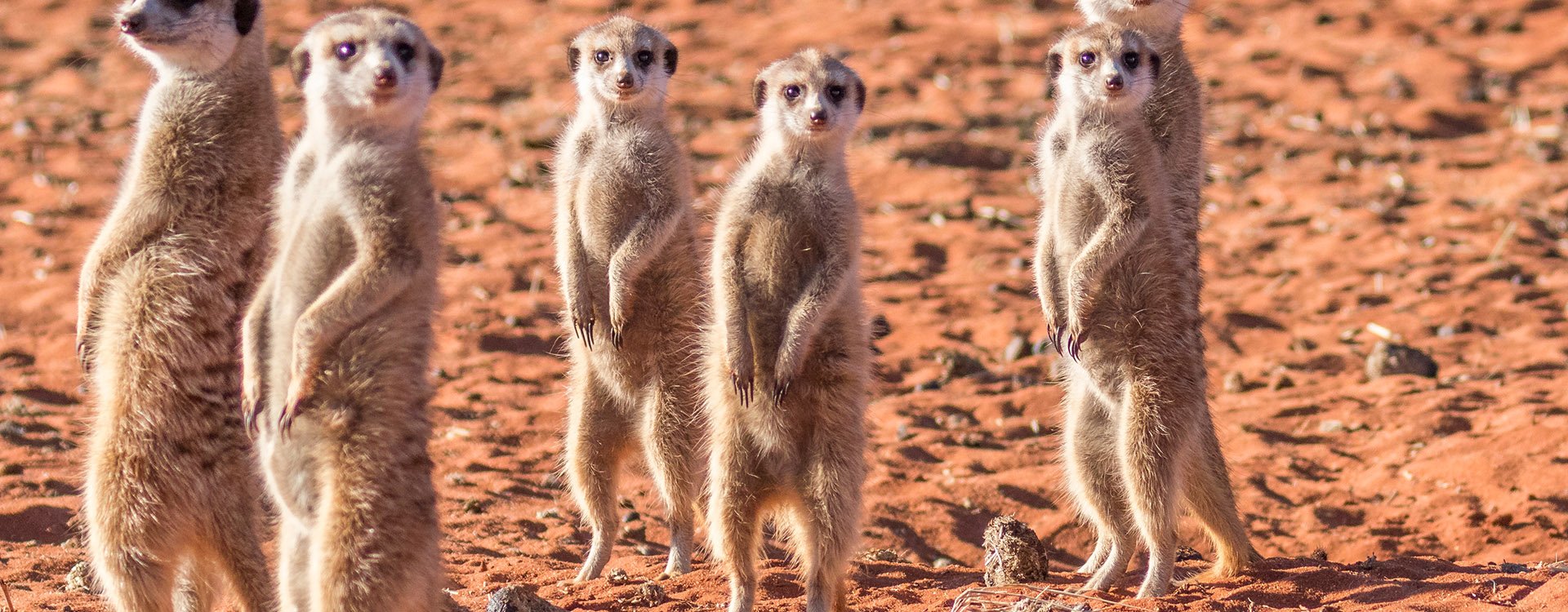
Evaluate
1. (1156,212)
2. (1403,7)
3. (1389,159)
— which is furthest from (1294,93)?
(1156,212)

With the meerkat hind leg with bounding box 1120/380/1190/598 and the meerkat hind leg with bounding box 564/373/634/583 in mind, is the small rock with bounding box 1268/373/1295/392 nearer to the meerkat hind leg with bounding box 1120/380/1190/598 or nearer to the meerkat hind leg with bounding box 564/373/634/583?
the meerkat hind leg with bounding box 1120/380/1190/598

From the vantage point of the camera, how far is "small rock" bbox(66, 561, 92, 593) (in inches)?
198

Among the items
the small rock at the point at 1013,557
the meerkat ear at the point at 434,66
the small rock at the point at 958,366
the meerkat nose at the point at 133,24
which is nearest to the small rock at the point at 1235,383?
the small rock at the point at 958,366

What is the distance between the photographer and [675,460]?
5309 mm

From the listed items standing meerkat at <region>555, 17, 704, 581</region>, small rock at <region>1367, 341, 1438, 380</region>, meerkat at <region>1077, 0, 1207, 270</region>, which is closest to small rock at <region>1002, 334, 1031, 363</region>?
small rock at <region>1367, 341, 1438, 380</region>

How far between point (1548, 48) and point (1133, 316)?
10.00m

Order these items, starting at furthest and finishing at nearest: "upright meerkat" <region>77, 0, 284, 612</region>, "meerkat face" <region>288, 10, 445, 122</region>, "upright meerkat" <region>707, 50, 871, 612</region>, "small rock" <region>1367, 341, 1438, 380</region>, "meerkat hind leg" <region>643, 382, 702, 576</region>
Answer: "small rock" <region>1367, 341, 1438, 380</region>
"meerkat hind leg" <region>643, 382, 702, 576</region>
"upright meerkat" <region>707, 50, 871, 612</region>
"upright meerkat" <region>77, 0, 284, 612</region>
"meerkat face" <region>288, 10, 445, 122</region>

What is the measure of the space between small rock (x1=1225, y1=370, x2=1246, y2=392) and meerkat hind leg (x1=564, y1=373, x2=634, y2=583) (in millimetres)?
3500

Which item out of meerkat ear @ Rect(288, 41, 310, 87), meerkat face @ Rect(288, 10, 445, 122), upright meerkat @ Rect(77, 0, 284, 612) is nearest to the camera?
meerkat face @ Rect(288, 10, 445, 122)

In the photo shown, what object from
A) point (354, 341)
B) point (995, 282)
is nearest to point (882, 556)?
point (354, 341)

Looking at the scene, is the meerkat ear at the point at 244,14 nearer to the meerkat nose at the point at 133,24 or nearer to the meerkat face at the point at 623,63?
the meerkat nose at the point at 133,24

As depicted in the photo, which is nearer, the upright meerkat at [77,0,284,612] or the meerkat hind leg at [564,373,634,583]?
the upright meerkat at [77,0,284,612]

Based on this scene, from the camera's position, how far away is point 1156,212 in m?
5.05

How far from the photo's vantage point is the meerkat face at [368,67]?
12.9 feet
